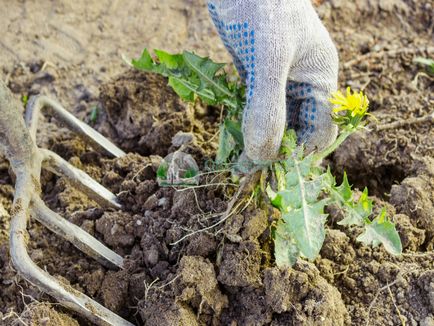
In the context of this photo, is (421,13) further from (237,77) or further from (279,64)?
(279,64)

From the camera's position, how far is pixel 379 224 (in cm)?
204

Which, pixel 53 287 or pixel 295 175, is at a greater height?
pixel 295 175

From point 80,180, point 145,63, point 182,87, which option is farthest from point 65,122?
point 182,87

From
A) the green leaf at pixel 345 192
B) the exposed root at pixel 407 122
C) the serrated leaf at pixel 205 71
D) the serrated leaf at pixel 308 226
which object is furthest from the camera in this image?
the exposed root at pixel 407 122

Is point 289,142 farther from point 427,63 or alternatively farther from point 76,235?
point 427,63

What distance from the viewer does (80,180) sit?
250 cm

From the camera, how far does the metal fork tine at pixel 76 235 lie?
89.7 inches

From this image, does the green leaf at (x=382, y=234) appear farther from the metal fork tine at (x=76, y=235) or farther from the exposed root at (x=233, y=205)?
the metal fork tine at (x=76, y=235)

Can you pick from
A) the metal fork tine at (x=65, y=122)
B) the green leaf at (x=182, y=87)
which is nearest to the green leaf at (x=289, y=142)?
the green leaf at (x=182, y=87)

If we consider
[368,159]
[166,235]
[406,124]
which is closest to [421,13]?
[406,124]

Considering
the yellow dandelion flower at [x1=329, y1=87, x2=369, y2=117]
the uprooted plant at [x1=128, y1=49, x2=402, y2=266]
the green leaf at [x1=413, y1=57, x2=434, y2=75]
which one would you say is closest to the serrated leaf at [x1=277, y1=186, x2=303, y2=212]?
the uprooted plant at [x1=128, y1=49, x2=402, y2=266]

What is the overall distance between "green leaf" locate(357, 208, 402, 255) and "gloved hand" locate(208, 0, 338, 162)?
38 cm

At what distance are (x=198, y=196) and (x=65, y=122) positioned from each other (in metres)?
0.74

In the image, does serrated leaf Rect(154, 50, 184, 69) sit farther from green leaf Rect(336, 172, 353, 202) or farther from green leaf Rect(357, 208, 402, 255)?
green leaf Rect(357, 208, 402, 255)
